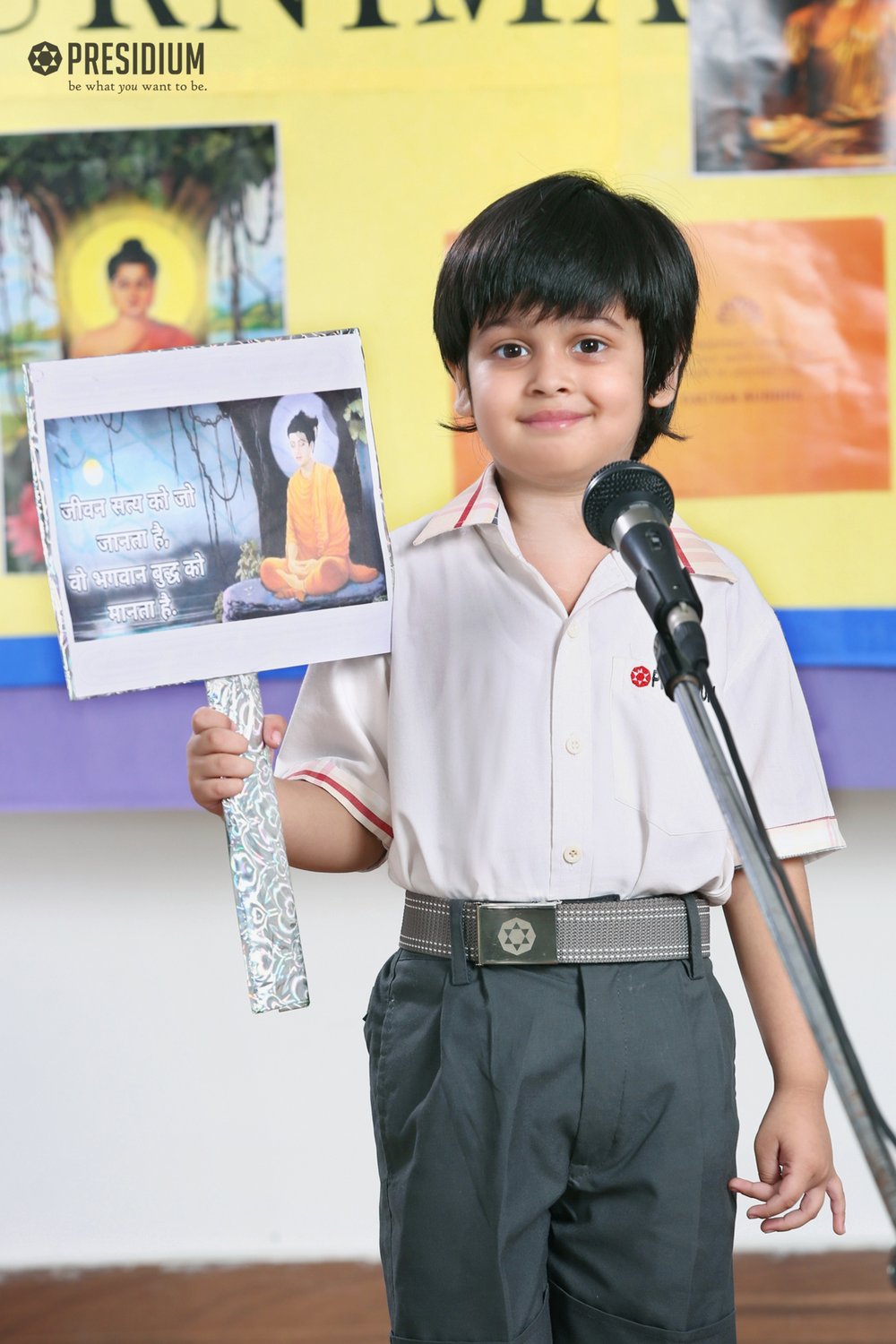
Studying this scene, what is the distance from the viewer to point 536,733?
2.99 ft

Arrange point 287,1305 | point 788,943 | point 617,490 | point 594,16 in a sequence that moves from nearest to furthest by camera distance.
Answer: point 788,943 < point 617,490 < point 594,16 < point 287,1305

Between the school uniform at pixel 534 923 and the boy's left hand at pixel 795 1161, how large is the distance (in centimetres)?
3

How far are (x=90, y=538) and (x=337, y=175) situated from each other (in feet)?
2.94

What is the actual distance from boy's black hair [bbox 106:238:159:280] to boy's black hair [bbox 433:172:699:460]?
68 cm

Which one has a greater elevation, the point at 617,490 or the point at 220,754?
the point at 617,490

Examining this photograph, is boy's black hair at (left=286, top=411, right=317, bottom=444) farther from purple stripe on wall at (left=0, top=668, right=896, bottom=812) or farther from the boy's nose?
purple stripe on wall at (left=0, top=668, right=896, bottom=812)

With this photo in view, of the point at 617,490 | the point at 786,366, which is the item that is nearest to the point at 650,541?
the point at 617,490

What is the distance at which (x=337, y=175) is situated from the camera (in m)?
1.55

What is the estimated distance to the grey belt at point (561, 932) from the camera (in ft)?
2.87

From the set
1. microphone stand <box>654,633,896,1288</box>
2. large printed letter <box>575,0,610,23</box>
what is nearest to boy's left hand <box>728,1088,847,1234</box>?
microphone stand <box>654,633,896,1288</box>

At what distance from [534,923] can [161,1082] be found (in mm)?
989

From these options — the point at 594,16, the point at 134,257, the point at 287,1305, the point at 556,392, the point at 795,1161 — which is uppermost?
the point at 594,16

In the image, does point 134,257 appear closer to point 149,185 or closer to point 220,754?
point 149,185

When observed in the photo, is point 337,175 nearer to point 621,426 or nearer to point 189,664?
point 621,426
